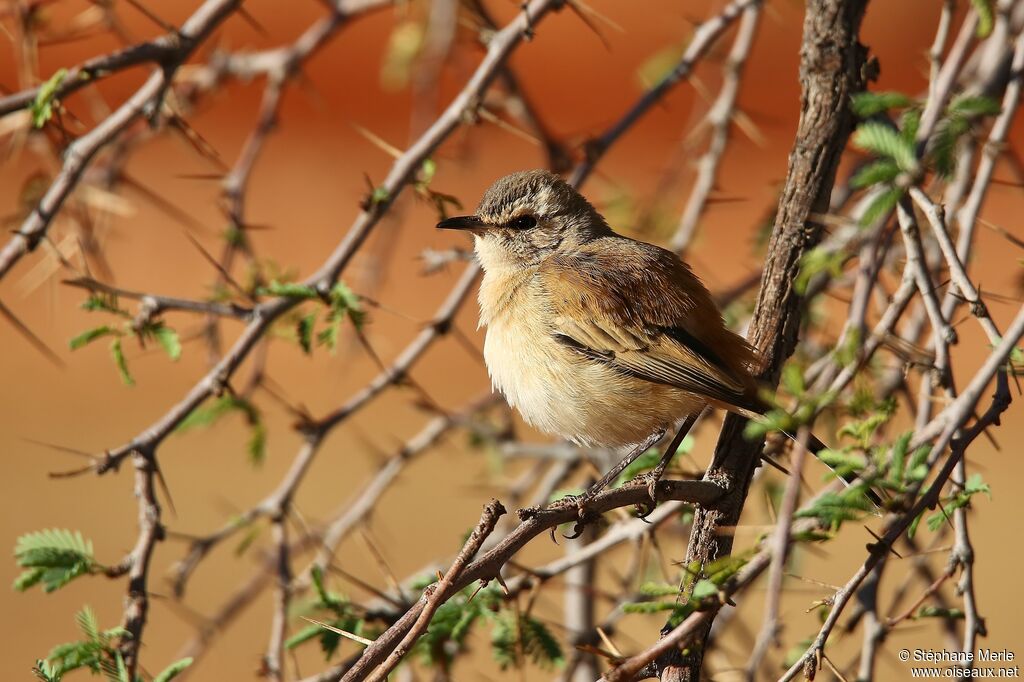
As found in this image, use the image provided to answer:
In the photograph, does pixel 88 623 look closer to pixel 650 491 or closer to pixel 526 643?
pixel 526 643

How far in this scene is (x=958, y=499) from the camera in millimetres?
2529

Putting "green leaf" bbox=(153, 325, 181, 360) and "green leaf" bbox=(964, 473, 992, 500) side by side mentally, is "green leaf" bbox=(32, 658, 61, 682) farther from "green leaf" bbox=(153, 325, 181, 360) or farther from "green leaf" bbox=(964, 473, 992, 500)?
"green leaf" bbox=(964, 473, 992, 500)

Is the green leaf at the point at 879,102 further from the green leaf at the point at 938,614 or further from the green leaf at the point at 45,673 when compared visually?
the green leaf at the point at 45,673

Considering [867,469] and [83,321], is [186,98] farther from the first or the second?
[83,321]

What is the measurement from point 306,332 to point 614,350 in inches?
40.9

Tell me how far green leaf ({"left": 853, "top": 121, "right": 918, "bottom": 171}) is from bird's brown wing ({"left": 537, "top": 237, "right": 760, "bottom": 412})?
993mm

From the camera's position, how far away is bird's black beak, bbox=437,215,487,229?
4129mm

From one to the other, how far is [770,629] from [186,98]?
5028 millimetres

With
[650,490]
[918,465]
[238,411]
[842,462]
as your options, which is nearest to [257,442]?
[238,411]

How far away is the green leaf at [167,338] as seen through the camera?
345cm

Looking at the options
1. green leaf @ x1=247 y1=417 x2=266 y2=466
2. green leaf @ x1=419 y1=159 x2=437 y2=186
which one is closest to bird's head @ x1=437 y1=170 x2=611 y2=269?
green leaf @ x1=419 y1=159 x2=437 y2=186

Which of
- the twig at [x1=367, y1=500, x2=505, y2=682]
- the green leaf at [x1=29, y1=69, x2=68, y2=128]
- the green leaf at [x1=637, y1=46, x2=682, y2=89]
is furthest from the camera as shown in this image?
the green leaf at [x1=637, y1=46, x2=682, y2=89]

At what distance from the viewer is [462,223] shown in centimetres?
425

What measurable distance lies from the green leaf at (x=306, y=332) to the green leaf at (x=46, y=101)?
Answer: 1015 millimetres
